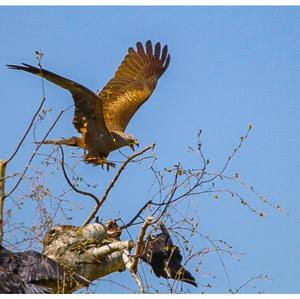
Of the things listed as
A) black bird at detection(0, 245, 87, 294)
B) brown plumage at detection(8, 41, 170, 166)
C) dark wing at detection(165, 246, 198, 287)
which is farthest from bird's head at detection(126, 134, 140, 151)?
black bird at detection(0, 245, 87, 294)

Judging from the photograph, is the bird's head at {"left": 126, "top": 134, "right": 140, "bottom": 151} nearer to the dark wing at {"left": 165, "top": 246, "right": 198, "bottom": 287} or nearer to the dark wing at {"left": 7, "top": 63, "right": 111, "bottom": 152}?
the dark wing at {"left": 7, "top": 63, "right": 111, "bottom": 152}

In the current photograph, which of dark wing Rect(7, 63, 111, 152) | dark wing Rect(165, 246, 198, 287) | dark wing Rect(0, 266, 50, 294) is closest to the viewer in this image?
dark wing Rect(0, 266, 50, 294)

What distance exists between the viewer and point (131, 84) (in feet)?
41.8

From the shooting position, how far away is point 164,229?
839 centimetres

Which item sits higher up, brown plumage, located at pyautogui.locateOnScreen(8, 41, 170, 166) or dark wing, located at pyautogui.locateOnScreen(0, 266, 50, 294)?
brown plumage, located at pyautogui.locateOnScreen(8, 41, 170, 166)

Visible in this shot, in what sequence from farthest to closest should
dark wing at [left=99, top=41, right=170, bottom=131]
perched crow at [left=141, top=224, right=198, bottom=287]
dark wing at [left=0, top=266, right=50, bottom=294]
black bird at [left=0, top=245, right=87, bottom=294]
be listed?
1. dark wing at [left=99, top=41, right=170, bottom=131]
2. perched crow at [left=141, top=224, right=198, bottom=287]
3. black bird at [left=0, top=245, right=87, bottom=294]
4. dark wing at [left=0, top=266, right=50, bottom=294]

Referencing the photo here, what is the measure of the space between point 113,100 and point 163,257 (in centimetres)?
349

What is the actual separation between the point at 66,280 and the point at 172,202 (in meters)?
0.94

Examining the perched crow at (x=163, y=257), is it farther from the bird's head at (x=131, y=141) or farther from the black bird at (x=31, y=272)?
the bird's head at (x=131, y=141)

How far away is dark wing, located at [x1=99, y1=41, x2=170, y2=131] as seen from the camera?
12.2 meters

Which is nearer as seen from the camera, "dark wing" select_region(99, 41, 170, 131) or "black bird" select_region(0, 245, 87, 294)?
"black bird" select_region(0, 245, 87, 294)

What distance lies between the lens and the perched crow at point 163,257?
855 cm

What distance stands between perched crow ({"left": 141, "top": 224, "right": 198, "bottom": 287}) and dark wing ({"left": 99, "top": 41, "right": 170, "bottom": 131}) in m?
3.08
